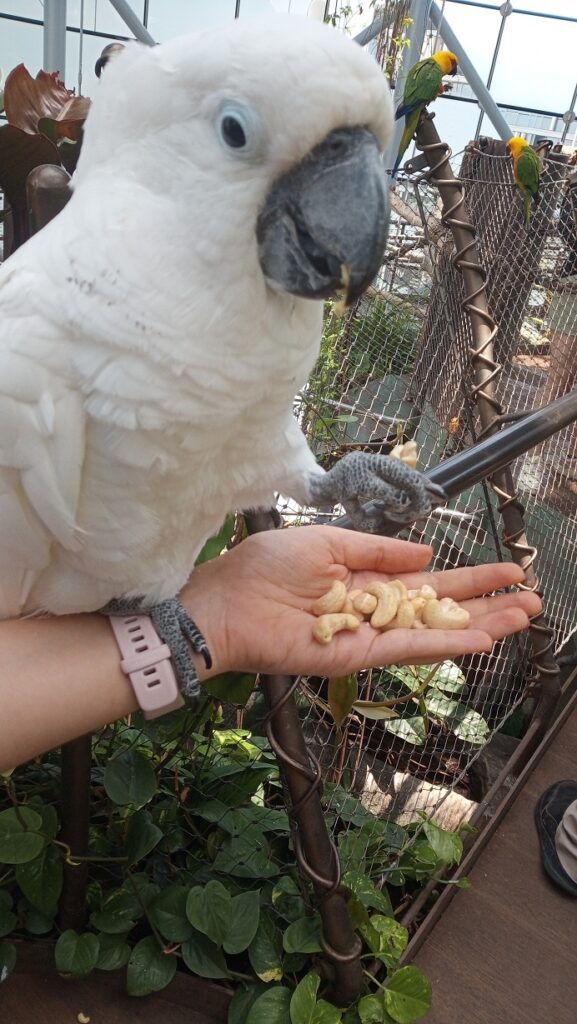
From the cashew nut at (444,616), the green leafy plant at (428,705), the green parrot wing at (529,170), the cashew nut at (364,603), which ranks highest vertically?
the green parrot wing at (529,170)

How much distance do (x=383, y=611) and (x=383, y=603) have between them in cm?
2

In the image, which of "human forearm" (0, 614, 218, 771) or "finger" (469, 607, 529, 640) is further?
"finger" (469, 607, 529, 640)

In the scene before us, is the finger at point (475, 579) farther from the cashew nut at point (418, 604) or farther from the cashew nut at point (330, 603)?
the cashew nut at point (330, 603)

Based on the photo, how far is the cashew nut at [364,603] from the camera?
3.51 ft

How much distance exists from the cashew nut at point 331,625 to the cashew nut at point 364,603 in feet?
0.10

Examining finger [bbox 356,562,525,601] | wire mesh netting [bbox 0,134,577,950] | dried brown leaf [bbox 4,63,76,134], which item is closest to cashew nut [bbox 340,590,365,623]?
finger [bbox 356,562,525,601]

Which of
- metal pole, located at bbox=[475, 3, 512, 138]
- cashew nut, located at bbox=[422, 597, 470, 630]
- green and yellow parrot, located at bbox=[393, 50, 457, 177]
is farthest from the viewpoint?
metal pole, located at bbox=[475, 3, 512, 138]

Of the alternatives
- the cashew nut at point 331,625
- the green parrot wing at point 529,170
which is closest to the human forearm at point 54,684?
the cashew nut at point 331,625

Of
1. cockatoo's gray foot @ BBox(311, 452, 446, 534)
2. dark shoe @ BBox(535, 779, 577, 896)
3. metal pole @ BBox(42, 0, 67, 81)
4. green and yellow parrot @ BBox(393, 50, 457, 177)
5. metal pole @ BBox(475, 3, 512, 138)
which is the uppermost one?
metal pole @ BBox(475, 3, 512, 138)

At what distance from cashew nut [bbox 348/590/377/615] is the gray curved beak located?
1.78 feet

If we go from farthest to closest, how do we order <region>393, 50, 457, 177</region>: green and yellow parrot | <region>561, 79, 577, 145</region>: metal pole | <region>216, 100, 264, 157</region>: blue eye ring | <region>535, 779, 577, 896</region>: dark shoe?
<region>561, 79, 577, 145</region>: metal pole < <region>393, 50, 457, 177</region>: green and yellow parrot < <region>535, 779, 577, 896</region>: dark shoe < <region>216, 100, 264, 157</region>: blue eye ring

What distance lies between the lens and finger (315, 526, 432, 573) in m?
1.13

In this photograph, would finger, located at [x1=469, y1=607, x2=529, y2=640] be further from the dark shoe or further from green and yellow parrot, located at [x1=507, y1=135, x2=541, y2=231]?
green and yellow parrot, located at [x1=507, y1=135, x2=541, y2=231]

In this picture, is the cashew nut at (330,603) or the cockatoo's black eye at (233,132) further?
the cashew nut at (330,603)
